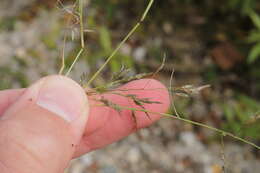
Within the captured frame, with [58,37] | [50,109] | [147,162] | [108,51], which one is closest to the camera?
[50,109]

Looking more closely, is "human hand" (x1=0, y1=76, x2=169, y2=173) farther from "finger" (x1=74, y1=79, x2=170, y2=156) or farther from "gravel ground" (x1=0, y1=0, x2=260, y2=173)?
"gravel ground" (x1=0, y1=0, x2=260, y2=173)

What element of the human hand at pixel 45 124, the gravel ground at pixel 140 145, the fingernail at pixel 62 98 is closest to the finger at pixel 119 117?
the human hand at pixel 45 124

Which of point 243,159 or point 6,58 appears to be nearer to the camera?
point 243,159

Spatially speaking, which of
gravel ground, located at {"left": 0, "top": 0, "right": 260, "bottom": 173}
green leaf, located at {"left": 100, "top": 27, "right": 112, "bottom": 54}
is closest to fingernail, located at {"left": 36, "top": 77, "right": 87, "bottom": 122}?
gravel ground, located at {"left": 0, "top": 0, "right": 260, "bottom": 173}

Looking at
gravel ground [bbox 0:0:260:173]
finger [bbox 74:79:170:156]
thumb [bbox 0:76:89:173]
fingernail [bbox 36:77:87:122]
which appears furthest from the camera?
gravel ground [bbox 0:0:260:173]

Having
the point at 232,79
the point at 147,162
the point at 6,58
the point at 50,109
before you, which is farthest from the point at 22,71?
the point at 50,109

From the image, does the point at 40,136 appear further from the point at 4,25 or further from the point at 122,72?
the point at 4,25

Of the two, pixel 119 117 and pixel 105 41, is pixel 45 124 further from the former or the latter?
pixel 105 41
